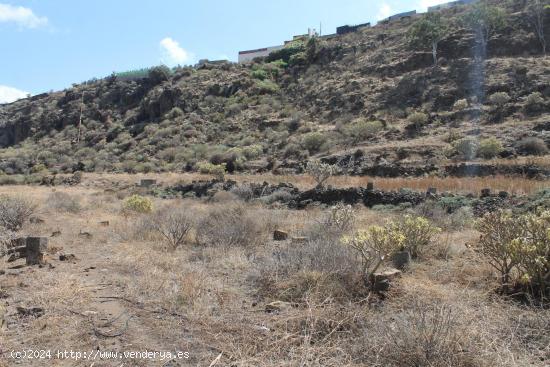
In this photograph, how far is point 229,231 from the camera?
962 cm

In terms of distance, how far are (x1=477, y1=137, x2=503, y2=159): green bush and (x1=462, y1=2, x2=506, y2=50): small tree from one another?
2012 centimetres

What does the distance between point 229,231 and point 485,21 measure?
40.4 m

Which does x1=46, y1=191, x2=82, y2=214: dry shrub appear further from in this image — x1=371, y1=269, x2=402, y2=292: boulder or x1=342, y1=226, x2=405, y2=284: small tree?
x1=371, y1=269, x2=402, y2=292: boulder

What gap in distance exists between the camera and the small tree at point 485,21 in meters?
40.6

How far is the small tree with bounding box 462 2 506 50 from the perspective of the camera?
40562mm

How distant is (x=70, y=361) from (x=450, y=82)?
37.7 metres

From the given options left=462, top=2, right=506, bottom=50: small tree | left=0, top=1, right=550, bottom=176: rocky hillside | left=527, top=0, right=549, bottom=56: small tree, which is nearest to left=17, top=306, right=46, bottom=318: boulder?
left=0, top=1, right=550, bottom=176: rocky hillside

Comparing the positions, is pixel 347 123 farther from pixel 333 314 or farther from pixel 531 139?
pixel 333 314

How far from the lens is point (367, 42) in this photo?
171 ft

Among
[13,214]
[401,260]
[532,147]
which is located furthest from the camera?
[532,147]

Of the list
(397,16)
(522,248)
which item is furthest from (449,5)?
(522,248)

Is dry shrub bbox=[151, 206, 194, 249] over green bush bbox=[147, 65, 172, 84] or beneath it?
beneath

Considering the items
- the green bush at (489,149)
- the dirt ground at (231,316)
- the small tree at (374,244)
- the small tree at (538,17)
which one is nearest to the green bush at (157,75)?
the small tree at (538,17)

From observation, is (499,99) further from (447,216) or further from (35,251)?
(35,251)
